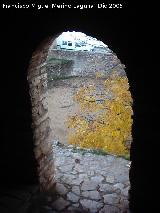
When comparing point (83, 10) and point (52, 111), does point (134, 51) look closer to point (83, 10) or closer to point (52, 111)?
point (83, 10)

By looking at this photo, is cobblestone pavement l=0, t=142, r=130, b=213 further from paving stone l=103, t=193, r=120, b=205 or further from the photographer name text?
the photographer name text

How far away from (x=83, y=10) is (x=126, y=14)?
51 cm

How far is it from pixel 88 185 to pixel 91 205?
0.54 m

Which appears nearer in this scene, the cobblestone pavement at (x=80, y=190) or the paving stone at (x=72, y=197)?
the cobblestone pavement at (x=80, y=190)

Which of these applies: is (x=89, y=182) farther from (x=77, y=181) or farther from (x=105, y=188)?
(x=105, y=188)

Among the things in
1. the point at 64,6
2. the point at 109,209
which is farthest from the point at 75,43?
the point at 64,6

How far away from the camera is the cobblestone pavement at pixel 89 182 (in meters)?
4.93

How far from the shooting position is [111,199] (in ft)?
16.7

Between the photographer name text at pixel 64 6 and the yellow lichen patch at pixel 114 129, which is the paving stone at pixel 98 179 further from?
the yellow lichen patch at pixel 114 129

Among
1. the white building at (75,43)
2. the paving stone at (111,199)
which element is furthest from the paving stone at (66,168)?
the white building at (75,43)

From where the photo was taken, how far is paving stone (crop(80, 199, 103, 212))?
16.0ft

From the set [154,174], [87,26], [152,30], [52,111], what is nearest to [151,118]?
[154,174]

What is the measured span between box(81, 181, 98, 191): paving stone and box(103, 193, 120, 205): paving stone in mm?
312

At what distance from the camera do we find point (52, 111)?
57.0ft
